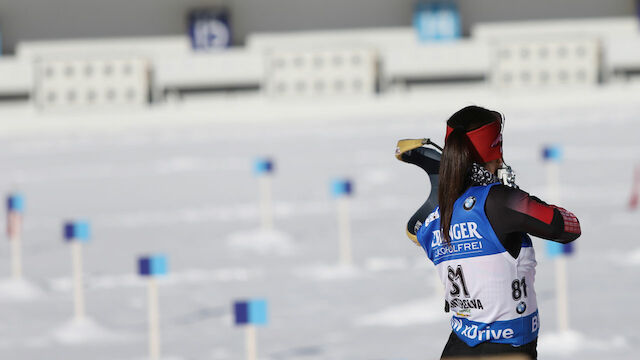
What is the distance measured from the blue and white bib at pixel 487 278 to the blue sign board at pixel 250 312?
1.44 m

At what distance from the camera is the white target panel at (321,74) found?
17.8 meters

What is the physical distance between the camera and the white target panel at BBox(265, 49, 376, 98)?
17.8 metres

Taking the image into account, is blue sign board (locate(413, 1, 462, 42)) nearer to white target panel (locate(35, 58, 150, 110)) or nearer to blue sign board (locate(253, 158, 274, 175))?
white target panel (locate(35, 58, 150, 110))

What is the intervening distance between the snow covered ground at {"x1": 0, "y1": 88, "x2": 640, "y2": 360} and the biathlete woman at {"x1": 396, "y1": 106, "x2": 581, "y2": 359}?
113 inches

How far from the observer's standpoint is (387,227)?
30.6ft

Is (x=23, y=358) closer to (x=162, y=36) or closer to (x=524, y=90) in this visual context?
(x=524, y=90)

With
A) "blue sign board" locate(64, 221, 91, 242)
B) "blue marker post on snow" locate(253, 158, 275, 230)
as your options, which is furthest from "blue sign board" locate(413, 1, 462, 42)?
"blue sign board" locate(64, 221, 91, 242)

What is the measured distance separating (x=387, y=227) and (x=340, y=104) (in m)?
8.39

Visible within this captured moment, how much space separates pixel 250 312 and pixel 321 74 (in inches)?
559

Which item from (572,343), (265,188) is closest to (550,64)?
(265,188)

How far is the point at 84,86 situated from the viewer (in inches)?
703

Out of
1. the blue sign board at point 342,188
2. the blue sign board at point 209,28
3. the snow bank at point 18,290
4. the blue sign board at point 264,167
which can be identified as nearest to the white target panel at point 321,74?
the blue sign board at point 209,28

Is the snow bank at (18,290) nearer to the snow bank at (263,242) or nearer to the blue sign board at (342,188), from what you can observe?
the snow bank at (263,242)

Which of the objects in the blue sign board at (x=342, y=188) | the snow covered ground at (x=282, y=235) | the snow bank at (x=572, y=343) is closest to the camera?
the snow bank at (x=572, y=343)
